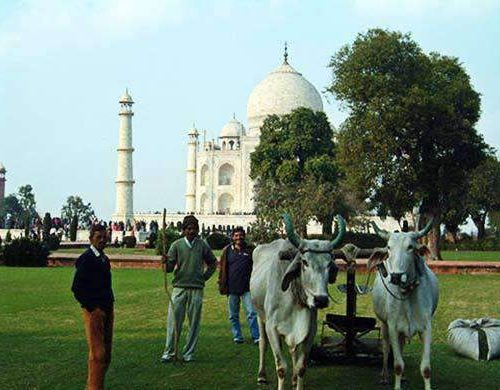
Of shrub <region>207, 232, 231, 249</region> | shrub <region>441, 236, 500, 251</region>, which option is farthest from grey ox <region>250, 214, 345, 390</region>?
shrub <region>441, 236, 500, 251</region>

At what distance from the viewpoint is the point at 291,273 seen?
5.90 m

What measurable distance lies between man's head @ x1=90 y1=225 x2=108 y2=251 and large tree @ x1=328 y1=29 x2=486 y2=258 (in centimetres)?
1672

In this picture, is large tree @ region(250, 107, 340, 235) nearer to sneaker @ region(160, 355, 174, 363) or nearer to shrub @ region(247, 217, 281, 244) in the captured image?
shrub @ region(247, 217, 281, 244)

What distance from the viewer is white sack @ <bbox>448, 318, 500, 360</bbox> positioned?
7672mm

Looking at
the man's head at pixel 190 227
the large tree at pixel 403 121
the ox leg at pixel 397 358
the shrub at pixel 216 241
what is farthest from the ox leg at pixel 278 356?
the shrub at pixel 216 241

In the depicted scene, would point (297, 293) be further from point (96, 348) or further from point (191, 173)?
point (191, 173)

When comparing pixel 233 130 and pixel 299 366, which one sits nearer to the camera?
pixel 299 366

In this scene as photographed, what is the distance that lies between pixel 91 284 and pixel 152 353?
2.33 m

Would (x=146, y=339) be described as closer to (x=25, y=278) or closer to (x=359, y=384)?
(x=359, y=384)

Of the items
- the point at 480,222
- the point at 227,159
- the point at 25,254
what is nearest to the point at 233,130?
the point at 227,159

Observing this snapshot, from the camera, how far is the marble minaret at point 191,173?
6394 cm

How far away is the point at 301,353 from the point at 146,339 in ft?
11.2

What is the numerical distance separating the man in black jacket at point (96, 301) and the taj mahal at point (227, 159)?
47.7 m

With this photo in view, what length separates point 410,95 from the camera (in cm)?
2195
